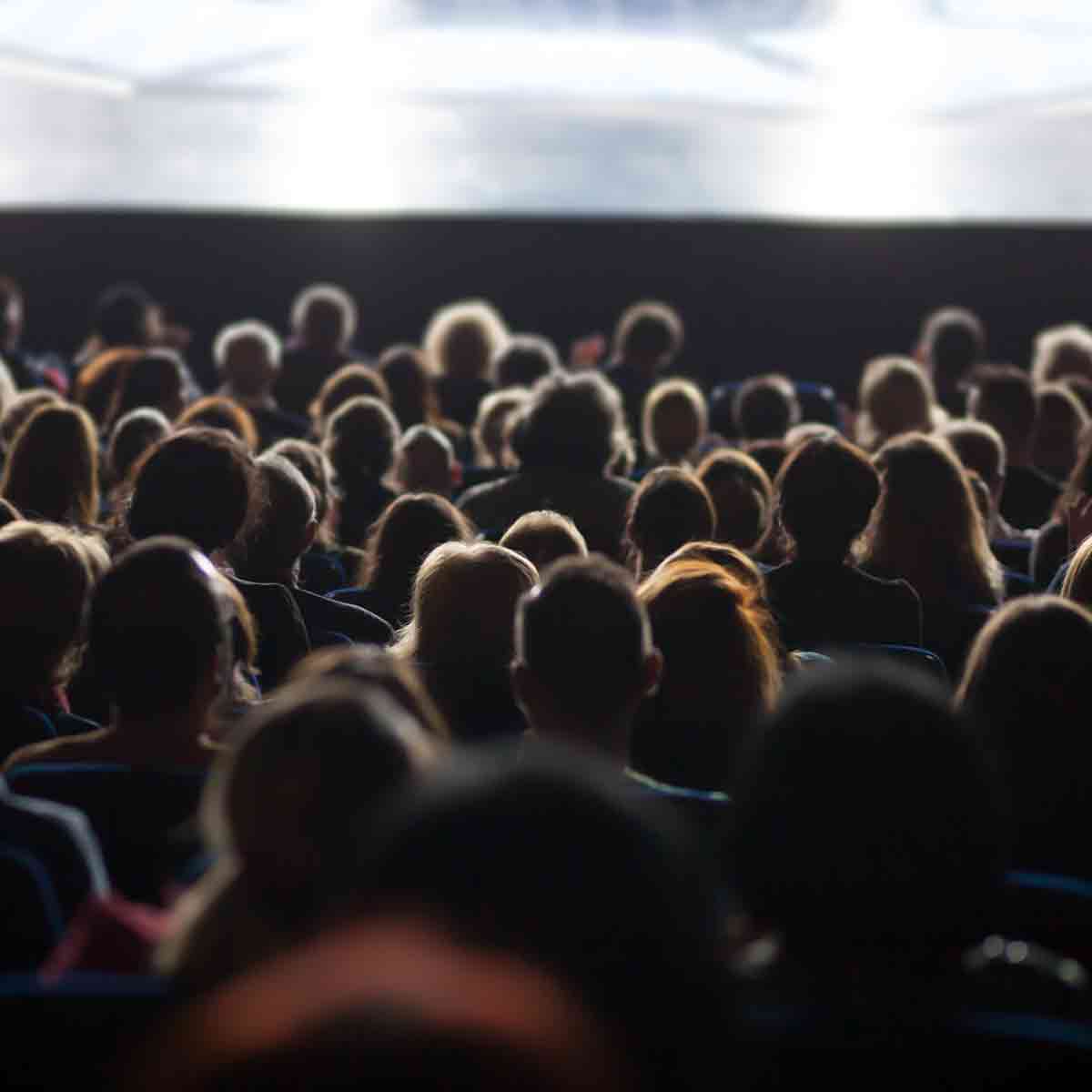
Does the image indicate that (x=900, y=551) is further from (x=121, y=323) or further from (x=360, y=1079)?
(x=121, y=323)

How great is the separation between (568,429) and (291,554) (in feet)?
3.76

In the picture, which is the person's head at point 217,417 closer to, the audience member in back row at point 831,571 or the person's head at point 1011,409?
the audience member in back row at point 831,571

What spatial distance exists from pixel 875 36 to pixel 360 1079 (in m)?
9.19

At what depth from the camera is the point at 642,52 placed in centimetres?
940

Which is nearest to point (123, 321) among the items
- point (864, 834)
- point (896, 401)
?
point (896, 401)

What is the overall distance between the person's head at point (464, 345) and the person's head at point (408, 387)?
81 centimetres

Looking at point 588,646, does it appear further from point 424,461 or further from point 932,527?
point 424,461

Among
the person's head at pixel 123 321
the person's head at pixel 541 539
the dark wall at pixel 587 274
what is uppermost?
the dark wall at pixel 587 274

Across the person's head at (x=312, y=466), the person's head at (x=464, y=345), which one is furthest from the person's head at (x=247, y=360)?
the person's head at (x=312, y=466)

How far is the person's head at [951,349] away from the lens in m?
7.54

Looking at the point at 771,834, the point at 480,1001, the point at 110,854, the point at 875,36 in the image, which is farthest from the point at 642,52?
the point at 480,1001

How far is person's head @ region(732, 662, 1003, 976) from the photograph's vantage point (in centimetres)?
138

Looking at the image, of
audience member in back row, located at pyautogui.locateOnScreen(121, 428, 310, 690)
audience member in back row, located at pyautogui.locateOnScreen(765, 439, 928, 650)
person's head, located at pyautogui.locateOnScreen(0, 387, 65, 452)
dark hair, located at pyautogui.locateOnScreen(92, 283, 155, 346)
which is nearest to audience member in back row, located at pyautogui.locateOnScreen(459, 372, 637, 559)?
audience member in back row, located at pyautogui.locateOnScreen(765, 439, 928, 650)

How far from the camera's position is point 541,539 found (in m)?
3.52
